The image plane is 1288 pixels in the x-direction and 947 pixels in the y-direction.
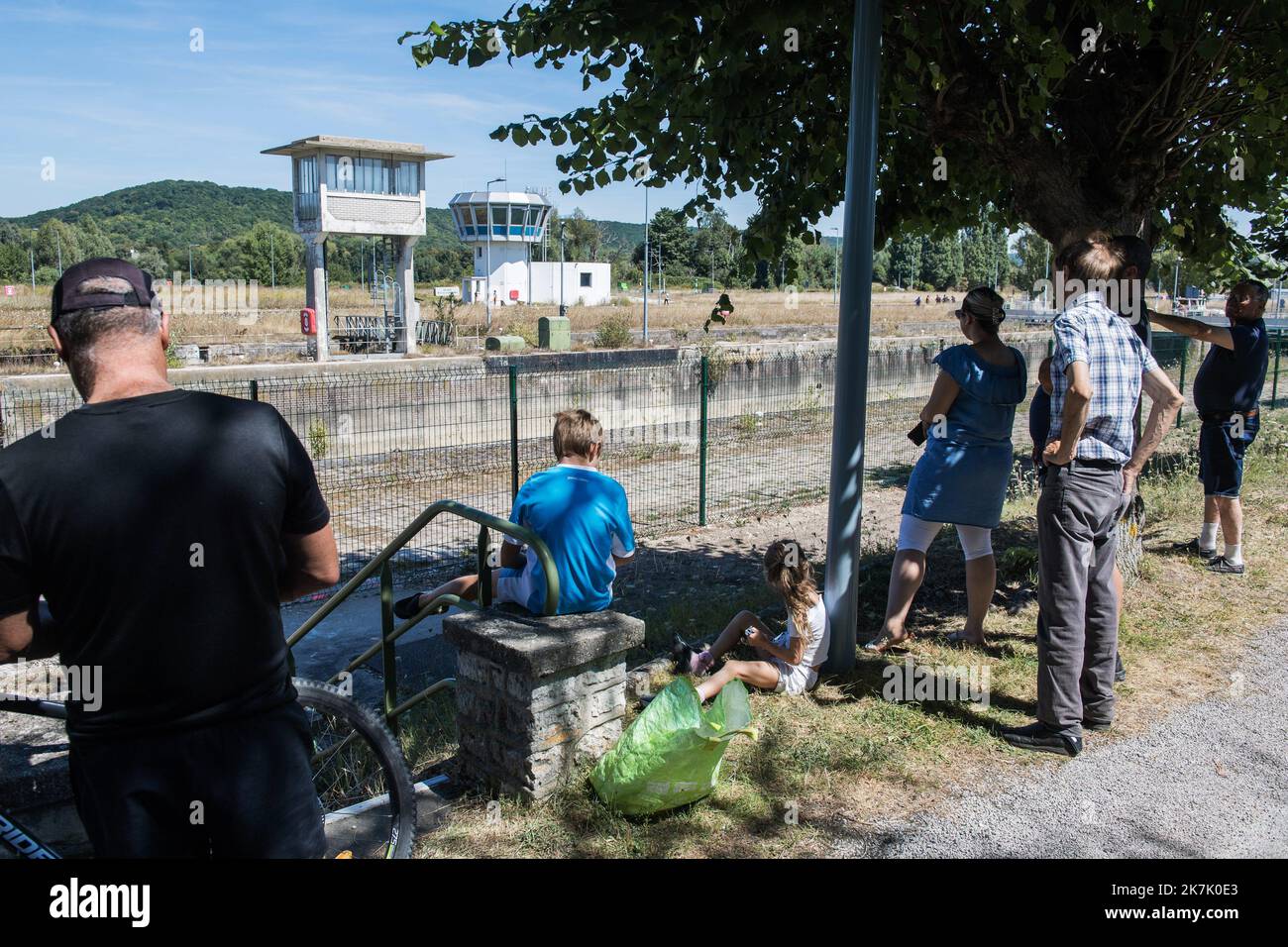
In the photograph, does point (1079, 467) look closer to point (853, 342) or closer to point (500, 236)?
point (853, 342)

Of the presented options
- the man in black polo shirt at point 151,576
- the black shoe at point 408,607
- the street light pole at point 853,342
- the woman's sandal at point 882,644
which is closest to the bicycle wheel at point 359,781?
the man in black polo shirt at point 151,576

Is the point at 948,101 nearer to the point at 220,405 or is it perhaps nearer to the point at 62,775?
the point at 220,405


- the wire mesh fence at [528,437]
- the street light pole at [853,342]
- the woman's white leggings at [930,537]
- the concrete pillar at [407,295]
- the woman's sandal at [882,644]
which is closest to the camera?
the street light pole at [853,342]

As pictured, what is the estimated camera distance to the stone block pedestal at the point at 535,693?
3.81 meters

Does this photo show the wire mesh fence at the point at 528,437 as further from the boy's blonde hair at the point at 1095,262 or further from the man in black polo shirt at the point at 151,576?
the man in black polo shirt at the point at 151,576

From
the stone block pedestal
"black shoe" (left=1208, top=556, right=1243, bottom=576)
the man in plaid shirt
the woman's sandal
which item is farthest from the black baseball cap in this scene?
"black shoe" (left=1208, top=556, right=1243, bottom=576)

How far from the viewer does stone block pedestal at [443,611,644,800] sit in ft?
12.5

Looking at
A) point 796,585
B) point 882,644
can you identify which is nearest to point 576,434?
point 796,585

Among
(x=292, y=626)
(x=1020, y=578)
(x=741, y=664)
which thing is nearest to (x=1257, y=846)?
(x=741, y=664)

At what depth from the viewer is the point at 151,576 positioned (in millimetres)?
2090

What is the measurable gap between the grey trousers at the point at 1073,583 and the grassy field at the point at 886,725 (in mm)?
325

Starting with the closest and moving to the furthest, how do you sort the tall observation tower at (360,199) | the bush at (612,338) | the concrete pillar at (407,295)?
1. the tall observation tower at (360,199)
2. the concrete pillar at (407,295)
3. the bush at (612,338)

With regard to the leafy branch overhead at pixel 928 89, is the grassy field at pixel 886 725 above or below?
below

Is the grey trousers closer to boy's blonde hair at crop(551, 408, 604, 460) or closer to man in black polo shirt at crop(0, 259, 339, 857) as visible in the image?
boy's blonde hair at crop(551, 408, 604, 460)
